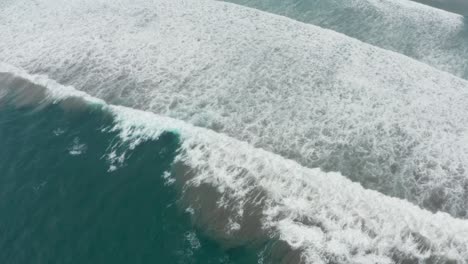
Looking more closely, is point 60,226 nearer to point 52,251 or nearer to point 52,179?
point 52,251

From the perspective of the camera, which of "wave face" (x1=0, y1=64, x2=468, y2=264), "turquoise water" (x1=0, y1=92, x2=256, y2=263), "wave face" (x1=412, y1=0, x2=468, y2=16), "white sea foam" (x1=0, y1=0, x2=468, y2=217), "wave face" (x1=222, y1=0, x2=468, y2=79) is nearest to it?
"wave face" (x1=0, y1=64, x2=468, y2=264)

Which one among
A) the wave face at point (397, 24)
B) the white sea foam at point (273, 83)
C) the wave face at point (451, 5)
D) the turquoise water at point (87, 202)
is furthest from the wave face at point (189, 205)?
the wave face at point (451, 5)

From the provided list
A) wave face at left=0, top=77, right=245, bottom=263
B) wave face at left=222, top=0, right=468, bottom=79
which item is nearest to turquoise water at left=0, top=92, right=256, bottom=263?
wave face at left=0, top=77, right=245, bottom=263

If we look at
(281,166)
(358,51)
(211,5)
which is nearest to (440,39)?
(358,51)

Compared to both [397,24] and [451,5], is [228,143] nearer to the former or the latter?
[397,24]

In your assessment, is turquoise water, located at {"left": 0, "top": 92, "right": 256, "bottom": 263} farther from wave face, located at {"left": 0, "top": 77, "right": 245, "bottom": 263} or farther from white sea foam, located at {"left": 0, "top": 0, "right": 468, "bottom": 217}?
white sea foam, located at {"left": 0, "top": 0, "right": 468, "bottom": 217}

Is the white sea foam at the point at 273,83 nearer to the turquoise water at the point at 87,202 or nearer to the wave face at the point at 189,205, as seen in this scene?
the wave face at the point at 189,205

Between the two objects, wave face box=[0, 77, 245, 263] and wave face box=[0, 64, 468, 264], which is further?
wave face box=[0, 77, 245, 263]
